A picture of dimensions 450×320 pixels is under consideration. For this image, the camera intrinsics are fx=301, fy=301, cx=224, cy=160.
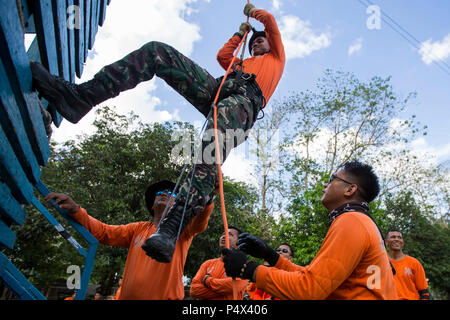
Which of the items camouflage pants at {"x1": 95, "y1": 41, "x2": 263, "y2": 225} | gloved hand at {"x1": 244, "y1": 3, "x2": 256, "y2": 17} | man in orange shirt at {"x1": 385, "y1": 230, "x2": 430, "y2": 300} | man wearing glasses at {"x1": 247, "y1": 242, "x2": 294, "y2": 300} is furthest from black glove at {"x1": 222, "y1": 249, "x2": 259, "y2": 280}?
man in orange shirt at {"x1": 385, "y1": 230, "x2": 430, "y2": 300}

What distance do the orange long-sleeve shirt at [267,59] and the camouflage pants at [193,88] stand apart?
1.26 ft

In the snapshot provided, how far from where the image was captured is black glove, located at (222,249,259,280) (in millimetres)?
1785

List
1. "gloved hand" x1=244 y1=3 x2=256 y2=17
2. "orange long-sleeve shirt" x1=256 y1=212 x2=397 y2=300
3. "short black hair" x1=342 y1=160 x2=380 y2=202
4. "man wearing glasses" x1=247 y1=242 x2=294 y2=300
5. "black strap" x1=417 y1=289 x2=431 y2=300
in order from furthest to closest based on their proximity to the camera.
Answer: "man wearing glasses" x1=247 y1=242 x2=294 y2=300 < "black strap" x1=417 y1=289 x2=431 y2=300 < "gloved hand" x1=244 y1=3 x2=256 y2=17 < "short black hair" x1=342 y1=160 x2=380 y2=202 < "orange long-sleeve shirt" x1=256 y1=212 x2=397 y2=300

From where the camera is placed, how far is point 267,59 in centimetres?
305

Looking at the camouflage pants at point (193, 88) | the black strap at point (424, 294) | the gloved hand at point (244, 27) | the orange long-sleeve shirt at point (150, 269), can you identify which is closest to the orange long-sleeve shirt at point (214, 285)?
the orange long-sleeve shirt at point (150, 269)

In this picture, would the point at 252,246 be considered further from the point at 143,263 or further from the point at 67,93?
the point at 67,93

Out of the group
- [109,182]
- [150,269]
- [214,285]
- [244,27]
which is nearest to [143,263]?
[150,269]

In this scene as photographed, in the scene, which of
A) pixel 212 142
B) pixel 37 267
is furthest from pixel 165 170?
pixel 212 142

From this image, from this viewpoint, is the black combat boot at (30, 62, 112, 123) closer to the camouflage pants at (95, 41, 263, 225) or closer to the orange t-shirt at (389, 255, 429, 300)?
the camouflage pants at (95, 41, 263, 225)

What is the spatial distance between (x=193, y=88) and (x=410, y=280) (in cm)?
520

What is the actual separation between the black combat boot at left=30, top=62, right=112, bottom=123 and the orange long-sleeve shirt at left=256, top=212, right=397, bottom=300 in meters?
1.62

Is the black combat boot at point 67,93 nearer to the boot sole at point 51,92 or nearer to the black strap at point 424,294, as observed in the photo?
the boot sole at point 51,92

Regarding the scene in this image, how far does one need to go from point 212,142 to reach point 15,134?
1274 millimetres

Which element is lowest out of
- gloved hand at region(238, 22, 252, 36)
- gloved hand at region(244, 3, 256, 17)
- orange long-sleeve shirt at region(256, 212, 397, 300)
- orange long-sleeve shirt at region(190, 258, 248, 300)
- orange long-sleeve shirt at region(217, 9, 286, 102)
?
orange long-sleeve shirt at region(256, 212, 397, 300)
